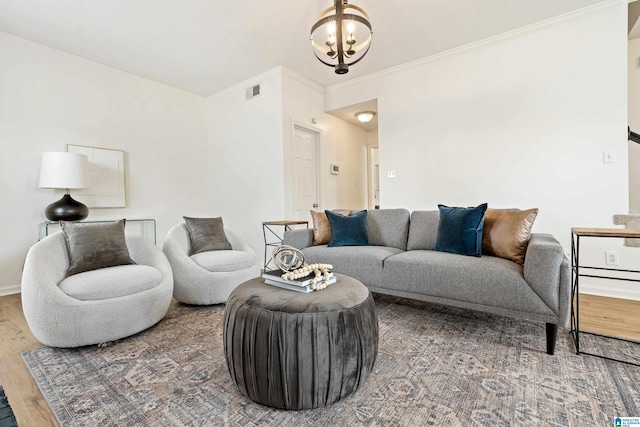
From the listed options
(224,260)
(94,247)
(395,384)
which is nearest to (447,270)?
(395,384)

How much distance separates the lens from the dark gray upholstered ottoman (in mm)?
1255

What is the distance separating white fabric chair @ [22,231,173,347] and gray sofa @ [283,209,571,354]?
1.37 metres

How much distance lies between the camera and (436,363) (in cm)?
170

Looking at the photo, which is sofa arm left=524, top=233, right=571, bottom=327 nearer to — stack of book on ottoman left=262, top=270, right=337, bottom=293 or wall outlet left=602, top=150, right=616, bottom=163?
stack of book on ottoman left=262, top=270, right=337, bottom=293

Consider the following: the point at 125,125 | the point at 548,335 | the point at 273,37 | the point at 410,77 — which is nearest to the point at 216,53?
the point at 273,37

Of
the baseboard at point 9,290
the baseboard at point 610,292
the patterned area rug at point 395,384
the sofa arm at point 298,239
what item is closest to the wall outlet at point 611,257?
the baseboard at point 610,292

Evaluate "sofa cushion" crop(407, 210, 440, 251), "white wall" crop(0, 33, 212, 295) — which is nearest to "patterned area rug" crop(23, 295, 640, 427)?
"sofa cushion" crop(407, 210, 440, 251)

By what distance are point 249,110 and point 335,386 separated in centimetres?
411

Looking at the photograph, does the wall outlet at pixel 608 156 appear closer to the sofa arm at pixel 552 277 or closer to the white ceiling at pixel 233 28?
the white ceiling at pixel 233 28

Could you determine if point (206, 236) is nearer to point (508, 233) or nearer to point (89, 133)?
point (89, 133)

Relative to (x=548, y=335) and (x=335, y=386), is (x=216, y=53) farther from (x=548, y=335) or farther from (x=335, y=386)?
(x=548, y=335)

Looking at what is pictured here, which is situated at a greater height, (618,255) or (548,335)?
(618,255)

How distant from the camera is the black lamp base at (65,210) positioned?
3271 mm

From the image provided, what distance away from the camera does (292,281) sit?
60.7 inches
